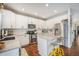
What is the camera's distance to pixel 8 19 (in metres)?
2.18

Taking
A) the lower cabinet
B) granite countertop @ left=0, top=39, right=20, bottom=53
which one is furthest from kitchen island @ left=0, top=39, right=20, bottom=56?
the lower cabinet

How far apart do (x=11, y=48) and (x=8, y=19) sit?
476 mm

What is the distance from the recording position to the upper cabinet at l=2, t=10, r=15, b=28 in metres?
2.17

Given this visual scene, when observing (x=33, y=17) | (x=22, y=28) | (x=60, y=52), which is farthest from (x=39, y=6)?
(x=60, y=52)

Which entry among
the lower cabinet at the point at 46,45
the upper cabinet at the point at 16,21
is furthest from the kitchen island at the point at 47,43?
the upper cabinet at the point at 16,21

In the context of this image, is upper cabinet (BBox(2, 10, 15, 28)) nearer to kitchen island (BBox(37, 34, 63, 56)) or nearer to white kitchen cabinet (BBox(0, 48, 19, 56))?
white kitchen cabinet (BBox(0, 48, 19, 56))

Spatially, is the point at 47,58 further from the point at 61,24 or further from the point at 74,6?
the point at 74,6

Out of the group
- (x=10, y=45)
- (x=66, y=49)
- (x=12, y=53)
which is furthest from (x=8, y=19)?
(x=66, y=49)

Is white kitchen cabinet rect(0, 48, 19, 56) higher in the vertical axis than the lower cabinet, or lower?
lower

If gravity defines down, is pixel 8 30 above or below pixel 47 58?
above

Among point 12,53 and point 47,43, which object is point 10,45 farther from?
A: point 47,43

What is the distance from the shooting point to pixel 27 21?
222 cm

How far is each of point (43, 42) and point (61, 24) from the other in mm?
425

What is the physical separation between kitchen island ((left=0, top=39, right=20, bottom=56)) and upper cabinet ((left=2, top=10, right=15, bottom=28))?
26cm
